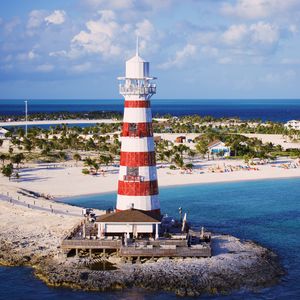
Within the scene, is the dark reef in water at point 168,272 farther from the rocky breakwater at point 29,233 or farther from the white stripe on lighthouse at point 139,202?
the white stripe on lighthouse at point 139,202

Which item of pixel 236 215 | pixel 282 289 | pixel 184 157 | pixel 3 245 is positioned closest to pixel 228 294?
pixel 282 289

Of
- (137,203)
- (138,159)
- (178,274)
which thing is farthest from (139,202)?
(178,274)

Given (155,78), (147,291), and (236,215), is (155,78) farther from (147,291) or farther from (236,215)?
(236,215)

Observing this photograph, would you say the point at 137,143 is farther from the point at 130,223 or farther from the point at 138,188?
the point at 130,223

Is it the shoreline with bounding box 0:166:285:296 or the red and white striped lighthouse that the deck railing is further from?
the red and white striped lighthouse

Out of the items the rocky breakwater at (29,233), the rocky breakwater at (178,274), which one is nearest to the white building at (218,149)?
the rocky breakwater at (29,233)

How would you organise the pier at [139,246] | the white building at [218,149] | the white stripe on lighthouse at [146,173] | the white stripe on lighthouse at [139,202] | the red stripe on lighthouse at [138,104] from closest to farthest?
the pier at [139,246] → the red stripe on lighthouse at [138,104] → the white stripe on lighthouse at [146,173] → the white stripe on lighthouse at [139,202] → the white building at [218,149]
